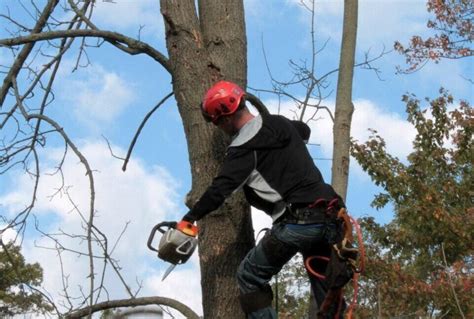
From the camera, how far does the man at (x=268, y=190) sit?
3.80 meters

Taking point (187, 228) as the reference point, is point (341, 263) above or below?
below

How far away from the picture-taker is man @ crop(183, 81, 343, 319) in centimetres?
380

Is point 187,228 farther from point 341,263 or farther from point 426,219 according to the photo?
point 426,219

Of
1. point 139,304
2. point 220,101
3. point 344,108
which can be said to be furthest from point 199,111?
point 344,108

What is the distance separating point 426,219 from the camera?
11.3 meters

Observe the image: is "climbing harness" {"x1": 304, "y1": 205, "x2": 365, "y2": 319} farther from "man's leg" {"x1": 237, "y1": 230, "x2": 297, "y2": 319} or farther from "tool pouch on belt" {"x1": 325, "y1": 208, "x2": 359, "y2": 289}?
"man's leg" {"x1": 237, "y1": 230, "x2": 297, "y2": 319}

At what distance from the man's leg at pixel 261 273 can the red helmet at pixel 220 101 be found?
678mm

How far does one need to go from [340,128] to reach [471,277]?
6137 mm

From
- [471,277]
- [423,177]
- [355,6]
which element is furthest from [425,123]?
[355,6]

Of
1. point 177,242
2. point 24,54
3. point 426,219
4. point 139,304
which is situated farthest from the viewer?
point 426,219

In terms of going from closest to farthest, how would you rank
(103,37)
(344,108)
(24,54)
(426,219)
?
(103,37) → (24,54) → (344,108) → (426,219)

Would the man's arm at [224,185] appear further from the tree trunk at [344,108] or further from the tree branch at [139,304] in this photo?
the tree trunk at [344,108]

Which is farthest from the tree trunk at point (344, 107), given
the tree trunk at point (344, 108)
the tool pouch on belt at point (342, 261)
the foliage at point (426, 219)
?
the foliage at point (426, 219)

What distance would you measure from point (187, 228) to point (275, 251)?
46 cm
